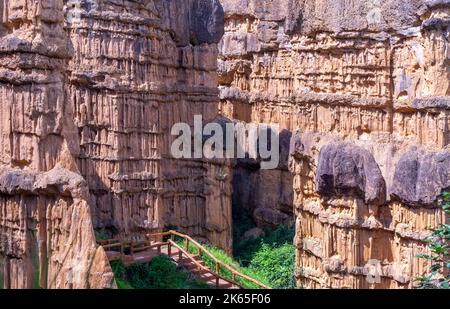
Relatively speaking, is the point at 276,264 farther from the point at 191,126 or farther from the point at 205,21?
the point at 205,21

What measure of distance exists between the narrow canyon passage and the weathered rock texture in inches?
1.3

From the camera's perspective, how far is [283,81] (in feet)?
92.5

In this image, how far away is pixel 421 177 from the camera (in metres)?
17.4

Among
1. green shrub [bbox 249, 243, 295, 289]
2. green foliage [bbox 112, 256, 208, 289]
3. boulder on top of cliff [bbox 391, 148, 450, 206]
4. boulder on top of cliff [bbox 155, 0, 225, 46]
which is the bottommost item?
green shrub [bbox 249, 243, 295, 289]

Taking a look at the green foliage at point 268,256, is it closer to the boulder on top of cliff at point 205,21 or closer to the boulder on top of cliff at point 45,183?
the boulder on top of cliff at point 205,21

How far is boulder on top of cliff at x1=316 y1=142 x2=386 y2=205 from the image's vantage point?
1856cm

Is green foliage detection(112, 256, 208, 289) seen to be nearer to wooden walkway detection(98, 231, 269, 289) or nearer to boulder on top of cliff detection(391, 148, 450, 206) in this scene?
wooden walkway detection(98, 231, 269, 289)

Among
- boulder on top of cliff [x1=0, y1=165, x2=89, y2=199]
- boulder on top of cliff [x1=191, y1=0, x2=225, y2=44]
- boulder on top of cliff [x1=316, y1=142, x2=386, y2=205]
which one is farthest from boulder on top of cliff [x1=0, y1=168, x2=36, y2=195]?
boulder on top of cliff [x1=191, y1=0, x2=225, y2=44]

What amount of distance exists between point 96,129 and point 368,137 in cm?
737

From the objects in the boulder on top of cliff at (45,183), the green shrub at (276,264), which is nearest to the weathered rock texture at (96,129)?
the boulder on top of cliff at (45,183)

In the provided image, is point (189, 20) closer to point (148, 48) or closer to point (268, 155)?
point (148, 48)

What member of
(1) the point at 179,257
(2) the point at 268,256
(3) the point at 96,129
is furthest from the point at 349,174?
(2) the point at 268,256
